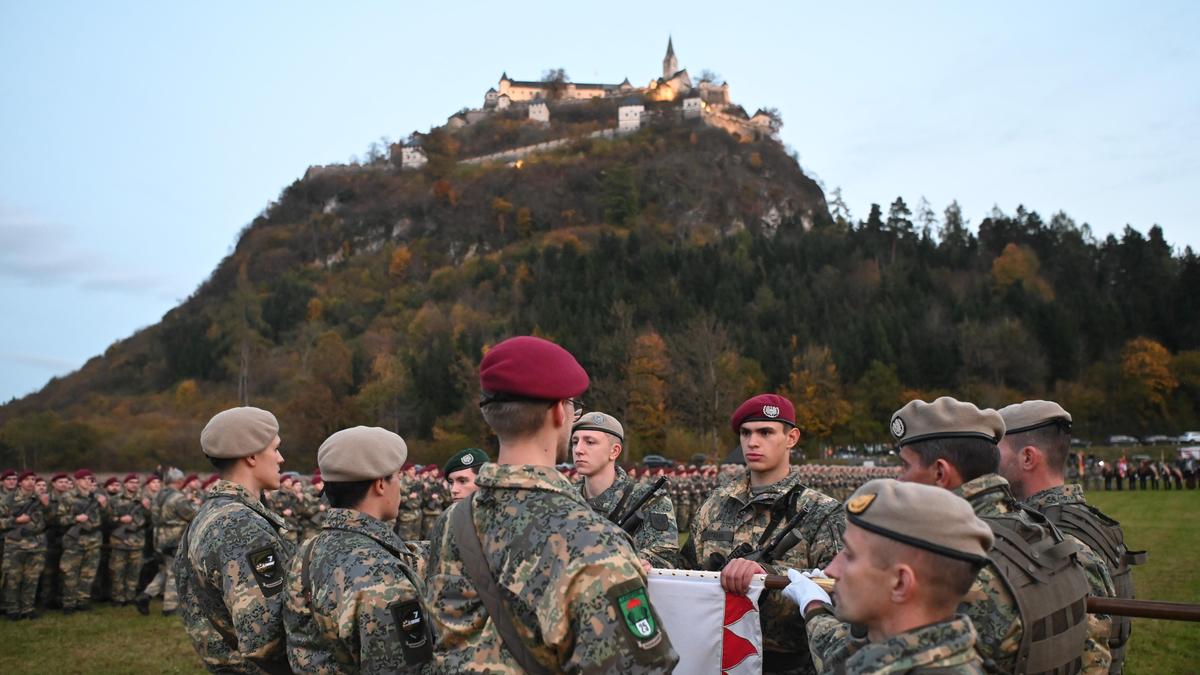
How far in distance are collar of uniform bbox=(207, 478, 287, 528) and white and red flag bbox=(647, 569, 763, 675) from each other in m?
2.16

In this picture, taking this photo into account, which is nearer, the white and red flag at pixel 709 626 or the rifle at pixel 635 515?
the white and red flag at pixel 709 626

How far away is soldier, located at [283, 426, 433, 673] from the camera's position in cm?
351

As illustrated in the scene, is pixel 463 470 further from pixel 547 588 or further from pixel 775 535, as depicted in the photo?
pixel 547 588

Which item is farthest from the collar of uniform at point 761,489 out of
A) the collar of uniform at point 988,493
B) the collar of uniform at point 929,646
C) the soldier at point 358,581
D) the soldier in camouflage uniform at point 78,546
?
the soldier in camouflage uniform at point 78,546

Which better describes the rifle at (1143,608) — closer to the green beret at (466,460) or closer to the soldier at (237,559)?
the soldier at (237,559)

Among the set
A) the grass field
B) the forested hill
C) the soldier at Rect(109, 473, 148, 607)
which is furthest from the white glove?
the forested hill

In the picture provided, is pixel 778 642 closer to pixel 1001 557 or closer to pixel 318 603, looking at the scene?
pixel 1001 557

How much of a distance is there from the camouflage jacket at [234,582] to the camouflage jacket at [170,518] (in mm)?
10466

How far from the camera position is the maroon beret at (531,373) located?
9.27 ft

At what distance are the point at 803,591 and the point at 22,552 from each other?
47.5 feet

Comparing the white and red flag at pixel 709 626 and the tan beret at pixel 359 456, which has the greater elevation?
the tan beret at pixel 359 456

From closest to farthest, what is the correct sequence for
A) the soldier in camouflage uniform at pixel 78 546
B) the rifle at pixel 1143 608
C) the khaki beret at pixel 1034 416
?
the rifle at pixel 1143 608
the khaki beret at pixel 1034 416
the soldier in camouflage uniform at pixel 78 546

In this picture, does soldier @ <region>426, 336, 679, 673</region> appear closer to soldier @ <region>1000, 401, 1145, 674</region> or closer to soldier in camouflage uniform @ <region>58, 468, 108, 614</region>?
soldier @ <region>1000, 401, 1145, 674</region>

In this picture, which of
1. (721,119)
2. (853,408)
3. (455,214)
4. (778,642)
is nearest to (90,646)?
(778,642)
